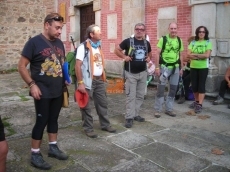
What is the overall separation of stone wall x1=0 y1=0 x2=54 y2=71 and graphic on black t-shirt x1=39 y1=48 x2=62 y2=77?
11.6 meters

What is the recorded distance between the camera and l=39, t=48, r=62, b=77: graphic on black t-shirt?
3.21 m

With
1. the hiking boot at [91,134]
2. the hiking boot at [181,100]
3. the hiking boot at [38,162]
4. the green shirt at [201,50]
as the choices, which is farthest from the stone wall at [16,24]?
the hiking boot at [38,162]

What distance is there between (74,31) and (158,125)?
849cm

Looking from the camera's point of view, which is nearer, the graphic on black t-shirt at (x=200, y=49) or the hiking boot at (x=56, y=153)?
the hiking boot at (x=56, y=153)

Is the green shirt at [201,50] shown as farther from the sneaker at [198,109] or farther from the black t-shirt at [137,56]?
the black t-shirt at [137,56]

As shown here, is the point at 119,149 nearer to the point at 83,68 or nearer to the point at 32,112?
the point at 83,68

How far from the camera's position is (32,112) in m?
5.88

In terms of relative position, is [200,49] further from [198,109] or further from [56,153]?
[56,153]

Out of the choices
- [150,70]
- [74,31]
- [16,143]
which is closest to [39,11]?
[74,31]

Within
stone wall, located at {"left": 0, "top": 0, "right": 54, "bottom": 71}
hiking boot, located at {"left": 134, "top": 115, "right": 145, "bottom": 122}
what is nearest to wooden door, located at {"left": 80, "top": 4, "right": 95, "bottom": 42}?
stone wall, located at {"left": 0, "top": 0, "right": 54, "bottom": 71}

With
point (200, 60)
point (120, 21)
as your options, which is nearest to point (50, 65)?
point (200, 60)

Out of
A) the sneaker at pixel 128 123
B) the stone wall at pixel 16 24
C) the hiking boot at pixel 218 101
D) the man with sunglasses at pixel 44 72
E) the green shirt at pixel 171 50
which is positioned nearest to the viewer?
the man with sunglasses at pixel 44 72

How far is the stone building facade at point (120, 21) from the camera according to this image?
6723mm

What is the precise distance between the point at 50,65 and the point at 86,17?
9311mm
